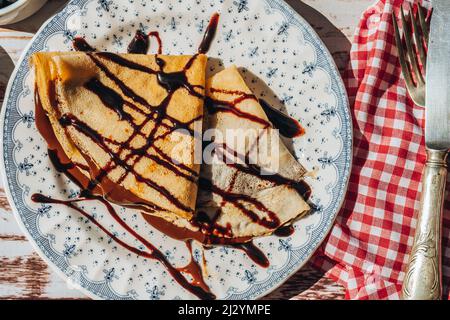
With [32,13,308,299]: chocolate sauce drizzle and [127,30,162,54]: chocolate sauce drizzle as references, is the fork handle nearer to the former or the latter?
[32,13,308,299]: chocolate sauce drizzle

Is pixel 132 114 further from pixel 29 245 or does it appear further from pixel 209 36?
pixel 29 245

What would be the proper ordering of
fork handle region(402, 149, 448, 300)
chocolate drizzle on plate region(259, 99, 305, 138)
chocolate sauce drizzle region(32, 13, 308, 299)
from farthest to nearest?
chocolate drizzle on plate region(259, 99, 305, 138)
chocolate sauce drizzle region(32, 13, 308, 299)
fork handle region(402, 149, 448, 300)

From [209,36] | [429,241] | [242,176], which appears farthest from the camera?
[209,36]

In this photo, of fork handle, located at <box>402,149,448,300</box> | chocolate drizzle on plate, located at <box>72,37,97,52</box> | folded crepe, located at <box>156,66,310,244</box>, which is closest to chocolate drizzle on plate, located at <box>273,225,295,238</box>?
folded crepe, located at <box>156,66,310,244</box>

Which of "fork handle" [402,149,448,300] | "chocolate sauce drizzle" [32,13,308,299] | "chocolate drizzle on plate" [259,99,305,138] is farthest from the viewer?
"chocolate drizzle on plate" [259,99,305,138]

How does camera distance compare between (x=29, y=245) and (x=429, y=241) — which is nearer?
(x=429, y=241)

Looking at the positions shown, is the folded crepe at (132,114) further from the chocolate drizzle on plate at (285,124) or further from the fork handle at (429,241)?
the fork handle at (429,241)

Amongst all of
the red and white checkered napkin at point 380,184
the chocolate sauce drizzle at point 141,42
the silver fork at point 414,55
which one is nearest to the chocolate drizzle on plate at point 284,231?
the red and white checkered napkin at point 380,184

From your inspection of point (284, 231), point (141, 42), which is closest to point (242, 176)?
point (284, 231)
